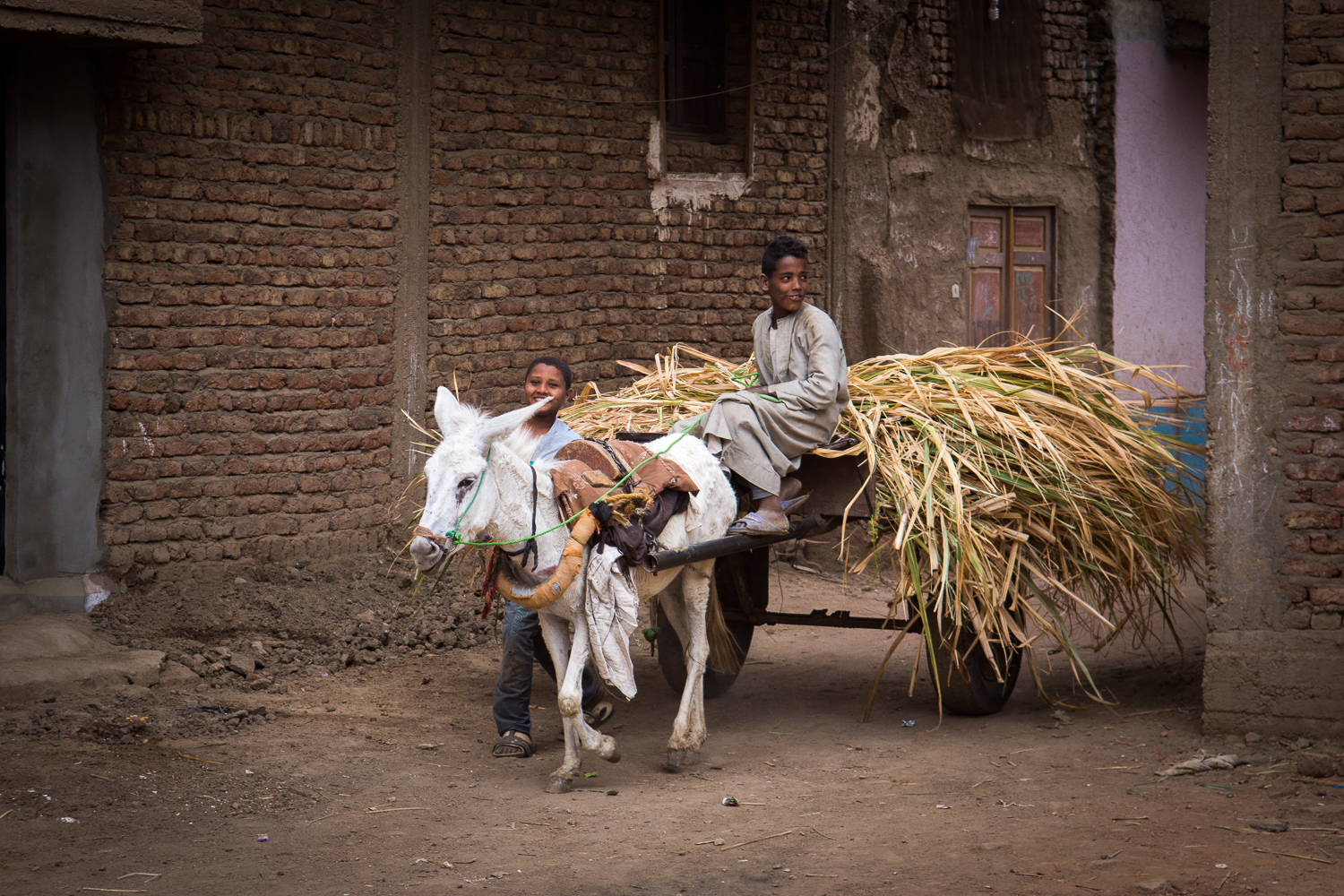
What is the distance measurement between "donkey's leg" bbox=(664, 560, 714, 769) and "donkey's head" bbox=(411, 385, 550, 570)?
115 centimetres

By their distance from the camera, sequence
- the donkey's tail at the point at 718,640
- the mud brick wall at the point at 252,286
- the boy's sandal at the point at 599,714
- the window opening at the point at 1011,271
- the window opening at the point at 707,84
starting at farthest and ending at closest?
1. the window opening at the point at 1011,271
2. the window opening at the point at 707,84
3. the mud brick wall at the point at 252,286
4. the donkey's tail at the point at 718,640
5. the boy's sandal at the point at 599,714

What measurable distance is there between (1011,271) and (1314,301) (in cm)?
570

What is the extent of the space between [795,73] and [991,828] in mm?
6570

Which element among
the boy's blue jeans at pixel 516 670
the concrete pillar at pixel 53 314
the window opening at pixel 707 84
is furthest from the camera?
the window opening at pixel 707 84

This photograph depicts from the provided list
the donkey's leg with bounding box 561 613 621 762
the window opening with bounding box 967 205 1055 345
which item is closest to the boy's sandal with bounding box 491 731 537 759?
the donkey's leg with bounding box 561 613 621 762

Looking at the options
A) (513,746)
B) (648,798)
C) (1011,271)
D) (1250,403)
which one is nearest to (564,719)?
(648,798)

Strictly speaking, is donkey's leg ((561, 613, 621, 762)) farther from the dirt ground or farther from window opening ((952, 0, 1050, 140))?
window opening ((952, 0, 1050, 140))

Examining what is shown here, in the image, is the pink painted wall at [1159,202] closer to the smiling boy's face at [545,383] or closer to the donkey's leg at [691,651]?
the donkey's leg at [691,651]

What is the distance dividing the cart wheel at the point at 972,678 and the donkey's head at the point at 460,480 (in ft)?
7.61

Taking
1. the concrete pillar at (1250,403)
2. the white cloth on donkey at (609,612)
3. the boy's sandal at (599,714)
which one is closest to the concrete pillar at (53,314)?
the boy's sandal at (599,714)

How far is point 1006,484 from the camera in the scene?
219 inches

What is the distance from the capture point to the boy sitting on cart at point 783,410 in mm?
5203

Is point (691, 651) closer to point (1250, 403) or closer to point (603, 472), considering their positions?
point (603, 472)

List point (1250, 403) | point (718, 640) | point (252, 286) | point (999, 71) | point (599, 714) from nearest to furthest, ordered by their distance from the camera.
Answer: point (1250, 403)
point (599, 714)
point (718, 640)
point (252, 286)
point (999, 71)
